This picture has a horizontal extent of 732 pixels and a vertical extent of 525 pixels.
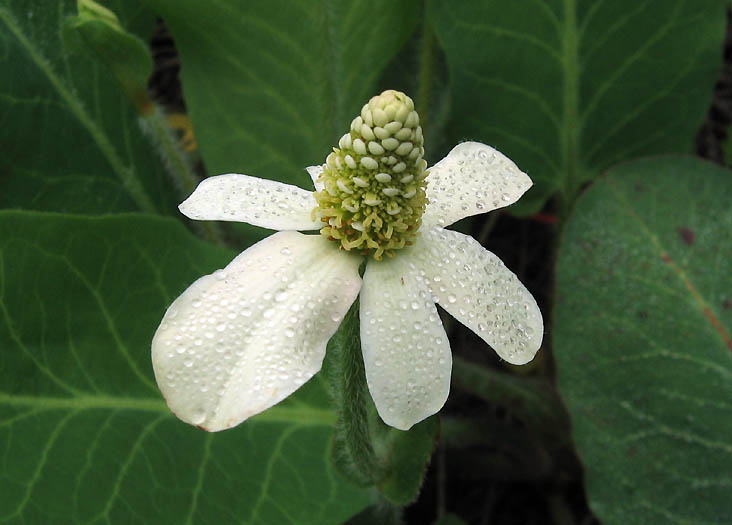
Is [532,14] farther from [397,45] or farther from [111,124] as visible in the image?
[111,124]

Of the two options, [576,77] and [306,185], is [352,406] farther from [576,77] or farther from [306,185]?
[576,77]

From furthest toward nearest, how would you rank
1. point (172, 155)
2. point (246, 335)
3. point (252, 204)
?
point (172, 155) → point (252, 204) → point (246, 335)

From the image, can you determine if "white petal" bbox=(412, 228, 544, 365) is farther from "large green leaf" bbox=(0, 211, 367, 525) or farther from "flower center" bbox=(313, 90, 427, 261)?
"large green leaf" bbox=(0, 211, 367, 525)

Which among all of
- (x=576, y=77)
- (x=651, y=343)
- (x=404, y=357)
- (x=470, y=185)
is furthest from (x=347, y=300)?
(x=576, y=77)

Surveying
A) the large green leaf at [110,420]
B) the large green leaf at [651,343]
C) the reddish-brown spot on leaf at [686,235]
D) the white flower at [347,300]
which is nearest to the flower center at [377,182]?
the white flower at [347,300]

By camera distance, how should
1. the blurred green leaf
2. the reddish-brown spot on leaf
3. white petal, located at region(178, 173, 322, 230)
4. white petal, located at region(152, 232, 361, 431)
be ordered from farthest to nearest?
1. the reddish-brown spot on leaf
2. the blurred green leaf
3. white petal, located at region(178, 173, 322, 230)
4. white petal, located at region(152, 232, 361, 431)

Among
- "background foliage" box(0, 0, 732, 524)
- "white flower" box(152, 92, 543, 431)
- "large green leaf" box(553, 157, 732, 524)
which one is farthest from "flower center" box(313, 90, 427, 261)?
"large green leaf" box(553, 157, 732, 524)

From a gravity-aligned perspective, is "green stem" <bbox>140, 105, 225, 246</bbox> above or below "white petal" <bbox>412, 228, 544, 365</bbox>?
below

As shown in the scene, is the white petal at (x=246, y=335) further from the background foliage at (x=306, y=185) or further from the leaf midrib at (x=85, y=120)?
the leaf midrib at (x=85, y=120)

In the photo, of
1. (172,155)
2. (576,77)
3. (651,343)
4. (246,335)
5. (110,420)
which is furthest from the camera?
(576,77)
